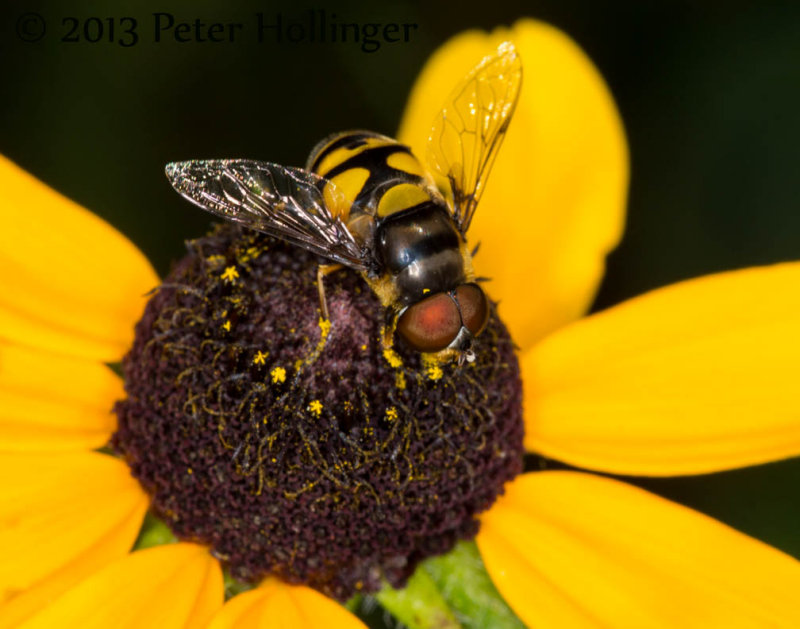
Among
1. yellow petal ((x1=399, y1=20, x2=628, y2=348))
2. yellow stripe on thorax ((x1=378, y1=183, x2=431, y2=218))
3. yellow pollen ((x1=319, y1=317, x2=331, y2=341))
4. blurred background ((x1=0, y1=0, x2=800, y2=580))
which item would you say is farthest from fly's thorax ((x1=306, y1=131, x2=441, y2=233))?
blurred background ((x1=0, y1=0, x2=800, y2=580))

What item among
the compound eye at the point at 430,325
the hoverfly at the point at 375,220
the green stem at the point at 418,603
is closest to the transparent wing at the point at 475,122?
the hoverfly at the point at 375,220

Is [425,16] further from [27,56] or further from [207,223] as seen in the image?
[27,56]

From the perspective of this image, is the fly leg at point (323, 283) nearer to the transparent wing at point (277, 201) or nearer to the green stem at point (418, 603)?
the transparent wing at point (277, 201)

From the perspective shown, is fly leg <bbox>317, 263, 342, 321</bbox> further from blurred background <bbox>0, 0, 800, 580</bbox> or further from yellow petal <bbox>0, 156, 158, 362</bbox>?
blurred background <bbox>0, 0, 800, 580</bbox>

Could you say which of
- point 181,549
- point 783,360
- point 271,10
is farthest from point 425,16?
point 181,549

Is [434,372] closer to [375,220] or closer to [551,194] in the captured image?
[375,220]

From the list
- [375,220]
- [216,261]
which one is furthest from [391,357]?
[216,261]
